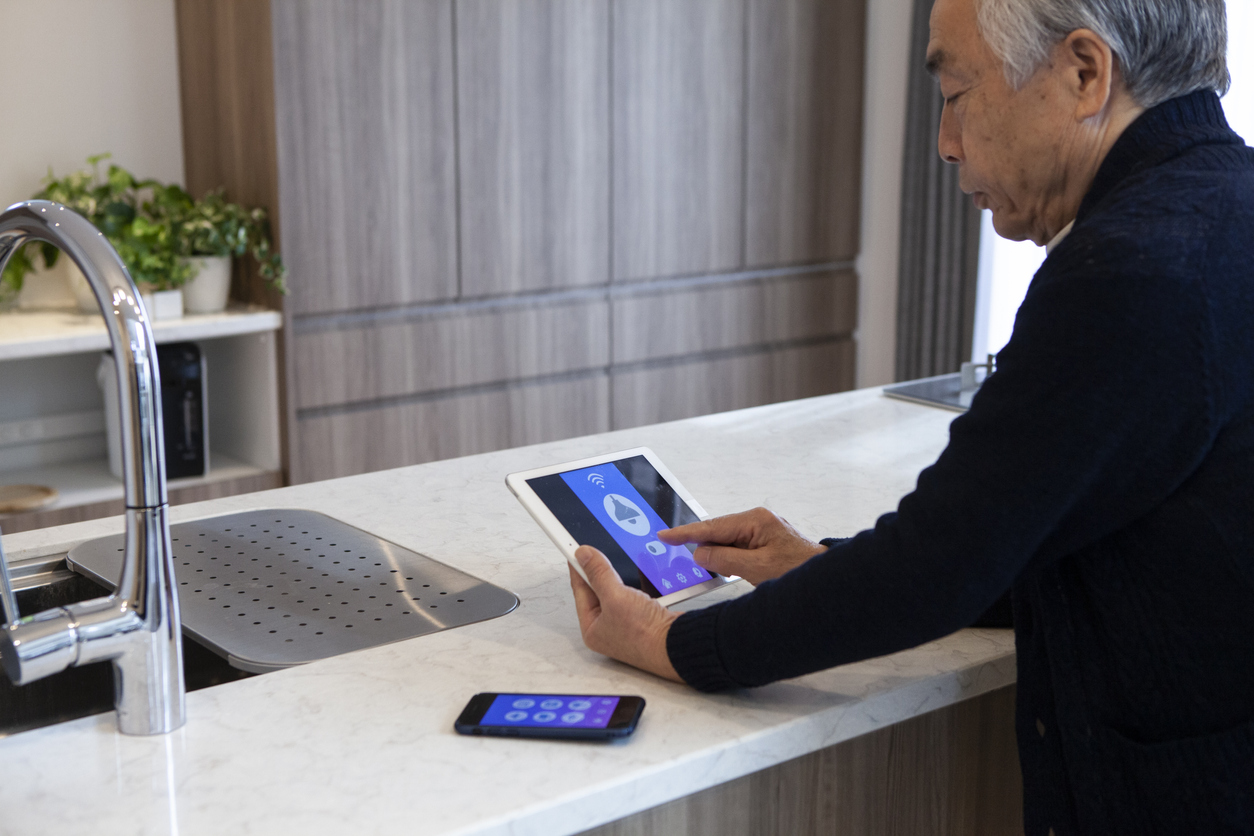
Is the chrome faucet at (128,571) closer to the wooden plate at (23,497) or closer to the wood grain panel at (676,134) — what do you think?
the wooden plate at (23,497)

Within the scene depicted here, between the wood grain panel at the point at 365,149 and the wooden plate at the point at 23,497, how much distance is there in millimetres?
728

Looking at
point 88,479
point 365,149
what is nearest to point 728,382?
point 365,149

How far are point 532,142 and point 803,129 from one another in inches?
40.5

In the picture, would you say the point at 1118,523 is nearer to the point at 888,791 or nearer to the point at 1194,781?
the point at 1194,781

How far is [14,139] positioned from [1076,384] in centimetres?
300

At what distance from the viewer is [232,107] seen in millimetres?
3152

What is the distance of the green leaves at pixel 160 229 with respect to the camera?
9.75 feet

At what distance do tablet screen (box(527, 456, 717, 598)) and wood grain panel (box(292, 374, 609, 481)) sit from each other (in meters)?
2.06

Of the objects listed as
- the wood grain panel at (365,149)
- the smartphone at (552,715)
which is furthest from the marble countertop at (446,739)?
the wood grain panel at (365,149)

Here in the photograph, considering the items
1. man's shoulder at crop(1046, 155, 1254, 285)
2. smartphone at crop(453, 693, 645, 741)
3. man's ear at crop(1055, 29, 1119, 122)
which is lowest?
smartphone at crop(453, 693, 645, 741)

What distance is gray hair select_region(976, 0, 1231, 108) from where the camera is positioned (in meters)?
0.95

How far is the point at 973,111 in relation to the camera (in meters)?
1.05

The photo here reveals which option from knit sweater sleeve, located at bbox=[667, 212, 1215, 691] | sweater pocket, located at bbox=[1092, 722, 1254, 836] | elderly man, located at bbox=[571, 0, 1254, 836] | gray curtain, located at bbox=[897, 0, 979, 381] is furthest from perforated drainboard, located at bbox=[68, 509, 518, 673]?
gray curtain, located at bbox=[897, 0, 979, 381]

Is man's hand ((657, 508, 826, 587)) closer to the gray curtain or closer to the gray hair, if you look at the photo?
the gray hair
